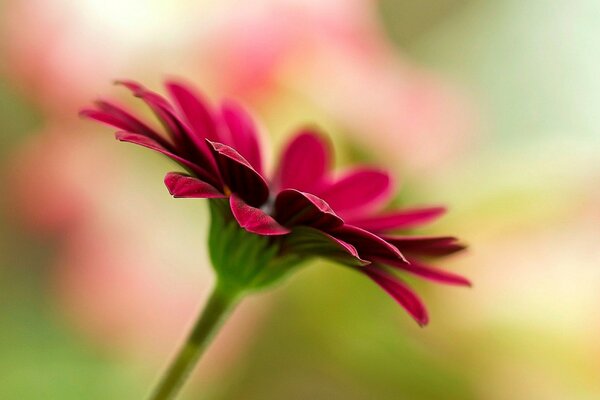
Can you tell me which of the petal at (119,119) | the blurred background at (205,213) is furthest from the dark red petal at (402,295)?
the blurred background at (205,213)

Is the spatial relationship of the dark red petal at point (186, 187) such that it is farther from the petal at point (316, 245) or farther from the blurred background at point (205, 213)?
the blurred background at point (205, 213)

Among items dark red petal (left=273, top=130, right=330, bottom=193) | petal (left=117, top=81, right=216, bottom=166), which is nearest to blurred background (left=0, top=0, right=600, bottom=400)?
dark red petal (left=273, top=130, right=330, bottom=193)

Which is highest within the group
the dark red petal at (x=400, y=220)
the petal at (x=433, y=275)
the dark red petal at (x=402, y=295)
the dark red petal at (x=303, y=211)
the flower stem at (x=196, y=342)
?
the dark red petal at (x=400, y=220)

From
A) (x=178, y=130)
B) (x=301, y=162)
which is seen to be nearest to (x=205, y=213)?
(x=301, y=162)

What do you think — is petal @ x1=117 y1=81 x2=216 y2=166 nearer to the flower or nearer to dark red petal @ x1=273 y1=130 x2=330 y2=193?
the flower

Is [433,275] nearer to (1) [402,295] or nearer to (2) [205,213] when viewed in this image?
(1) [402,295]

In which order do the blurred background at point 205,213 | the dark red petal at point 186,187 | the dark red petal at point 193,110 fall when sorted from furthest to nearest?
the blurred background at point 205,213, the dark red petal at point 193,110, the dark red petal at point 186,187

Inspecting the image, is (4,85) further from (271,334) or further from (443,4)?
(443,4)
